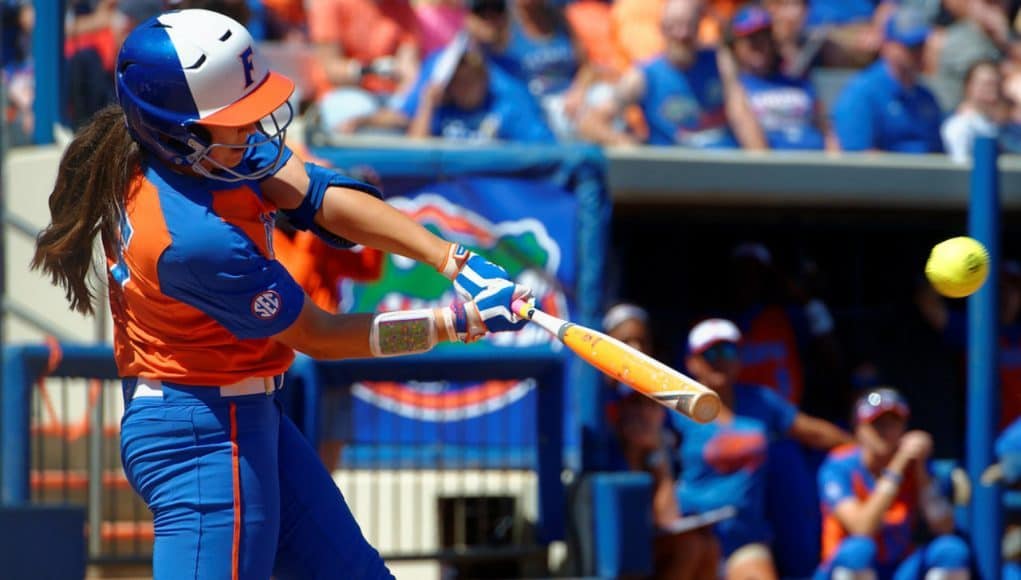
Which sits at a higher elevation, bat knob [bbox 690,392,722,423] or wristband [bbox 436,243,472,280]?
wristband [bbox 436,243,472,280]

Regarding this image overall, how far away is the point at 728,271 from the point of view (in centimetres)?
735

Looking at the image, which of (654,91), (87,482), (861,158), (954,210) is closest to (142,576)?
(87,482)

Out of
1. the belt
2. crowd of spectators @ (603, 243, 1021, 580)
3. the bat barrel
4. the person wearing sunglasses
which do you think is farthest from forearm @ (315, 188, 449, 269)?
the person wearing sunglasses

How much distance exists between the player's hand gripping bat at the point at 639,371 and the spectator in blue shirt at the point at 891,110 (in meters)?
4.32

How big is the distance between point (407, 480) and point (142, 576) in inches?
38.9

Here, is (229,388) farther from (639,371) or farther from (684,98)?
(684,98)

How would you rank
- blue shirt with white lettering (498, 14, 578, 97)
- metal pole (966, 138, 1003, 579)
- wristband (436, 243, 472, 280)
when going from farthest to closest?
blue shirt with white lettering (498, 14, 578, 97) < metal pole (966, 138, 1003, 579) < wristband (436, 243, 472, 280)

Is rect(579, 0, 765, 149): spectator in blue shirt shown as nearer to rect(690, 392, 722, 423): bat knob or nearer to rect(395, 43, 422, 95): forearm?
rect(395, 43, 422, 95): forearm

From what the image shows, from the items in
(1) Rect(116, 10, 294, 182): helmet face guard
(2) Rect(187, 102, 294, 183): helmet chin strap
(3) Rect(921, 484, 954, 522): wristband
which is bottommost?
(3) Rect(921, 484, 954, 522): wristband

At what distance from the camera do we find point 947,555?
5.75m

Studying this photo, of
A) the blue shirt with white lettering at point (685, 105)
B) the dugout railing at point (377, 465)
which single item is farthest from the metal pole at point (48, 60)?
the blue shirt with white lettering at point (685, 105)

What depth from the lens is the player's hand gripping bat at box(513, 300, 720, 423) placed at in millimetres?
2793

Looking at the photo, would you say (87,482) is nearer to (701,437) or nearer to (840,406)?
(701,437)

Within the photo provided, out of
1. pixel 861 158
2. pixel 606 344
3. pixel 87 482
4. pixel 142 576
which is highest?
pixel 861 158
